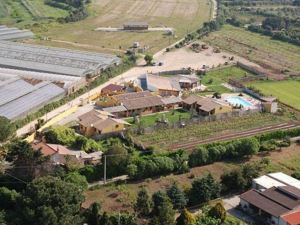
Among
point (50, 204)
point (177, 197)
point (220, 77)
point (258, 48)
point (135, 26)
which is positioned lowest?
point (258, 48)

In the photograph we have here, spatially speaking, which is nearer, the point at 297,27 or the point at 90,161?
the point at 90,161

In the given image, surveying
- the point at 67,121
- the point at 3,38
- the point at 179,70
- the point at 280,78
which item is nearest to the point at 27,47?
the point at 3,38

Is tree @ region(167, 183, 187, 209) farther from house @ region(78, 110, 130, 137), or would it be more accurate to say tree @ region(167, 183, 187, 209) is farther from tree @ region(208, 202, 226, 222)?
house @ region(78, 110, 130, 137)

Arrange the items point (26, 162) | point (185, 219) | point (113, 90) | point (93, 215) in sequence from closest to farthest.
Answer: point (185, 219), point (93, 215), point (26, 162), point (113, 90)

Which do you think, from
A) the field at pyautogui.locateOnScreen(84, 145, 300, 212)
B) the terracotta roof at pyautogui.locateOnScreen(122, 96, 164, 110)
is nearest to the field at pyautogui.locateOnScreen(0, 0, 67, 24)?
the terracotta roof at pyautogui.locateOnScreen(122, 96, 164, 110)

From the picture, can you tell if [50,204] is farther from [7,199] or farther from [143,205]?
[143,205]

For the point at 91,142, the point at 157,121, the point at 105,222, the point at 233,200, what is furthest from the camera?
the point at 157,121

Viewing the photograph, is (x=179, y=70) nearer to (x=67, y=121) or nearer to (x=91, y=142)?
(x=67, y=121)

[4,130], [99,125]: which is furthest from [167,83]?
[4,130]
